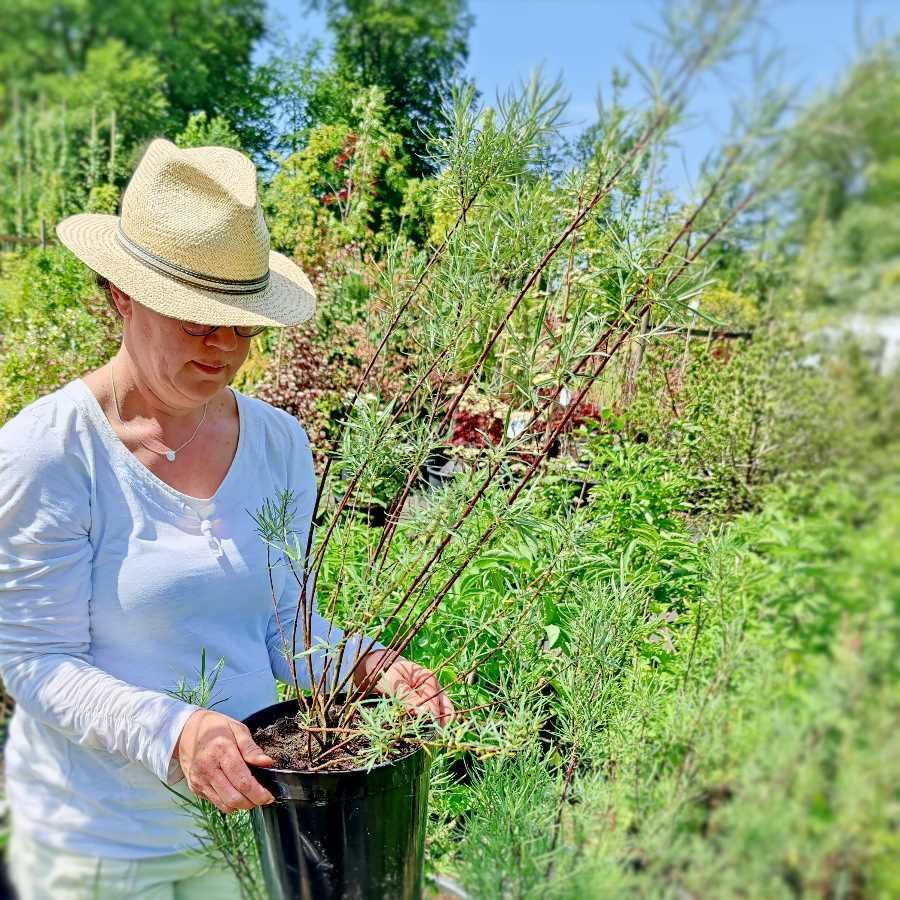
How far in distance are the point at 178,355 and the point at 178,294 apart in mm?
100

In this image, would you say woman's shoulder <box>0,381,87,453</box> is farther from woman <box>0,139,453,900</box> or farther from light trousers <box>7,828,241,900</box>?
light trousers <box>7,828,241,900</box>

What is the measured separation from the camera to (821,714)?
0.54m

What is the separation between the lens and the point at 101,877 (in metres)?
1.43

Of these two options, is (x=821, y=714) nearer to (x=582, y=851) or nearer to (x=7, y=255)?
(x=582, y=851)

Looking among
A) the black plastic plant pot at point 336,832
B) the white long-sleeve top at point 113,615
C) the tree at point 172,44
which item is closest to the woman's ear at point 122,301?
the white long-sleeve top at point 113,615

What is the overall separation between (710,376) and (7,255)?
3177mm

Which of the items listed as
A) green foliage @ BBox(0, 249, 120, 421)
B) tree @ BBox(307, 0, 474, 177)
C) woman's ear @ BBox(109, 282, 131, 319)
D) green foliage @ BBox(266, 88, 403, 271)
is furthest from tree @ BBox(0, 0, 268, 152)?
woman's ear @ BBox(109, 282, 131, 319)

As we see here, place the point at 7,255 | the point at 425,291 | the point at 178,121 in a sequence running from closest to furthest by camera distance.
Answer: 1. the point at 425,291
2. the point at 178,121
3. the point at 7,255

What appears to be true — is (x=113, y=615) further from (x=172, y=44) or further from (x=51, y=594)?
(x=172, y=44)

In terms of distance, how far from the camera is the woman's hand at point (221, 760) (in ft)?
3.30

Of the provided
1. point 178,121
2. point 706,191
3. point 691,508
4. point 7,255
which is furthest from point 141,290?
point 7,255

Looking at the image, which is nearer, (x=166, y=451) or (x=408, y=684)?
(x=408, y=684)

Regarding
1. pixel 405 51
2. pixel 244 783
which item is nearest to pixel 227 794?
pixel 244 783

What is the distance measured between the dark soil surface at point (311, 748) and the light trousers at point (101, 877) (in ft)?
1.37
